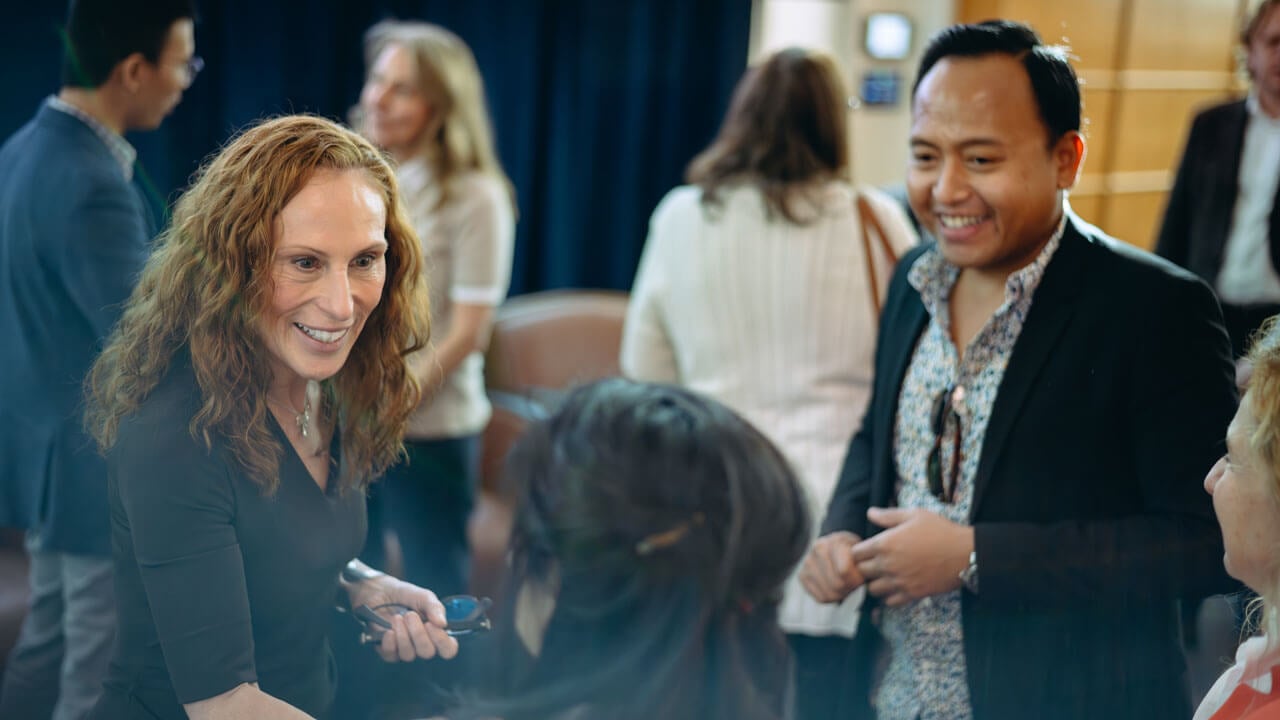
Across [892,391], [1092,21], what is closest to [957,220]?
[892,391]

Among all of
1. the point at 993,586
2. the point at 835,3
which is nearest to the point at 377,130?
the point at 993,586

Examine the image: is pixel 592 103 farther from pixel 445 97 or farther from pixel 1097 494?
pixel 1097 494

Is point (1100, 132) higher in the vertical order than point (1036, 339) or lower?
higher

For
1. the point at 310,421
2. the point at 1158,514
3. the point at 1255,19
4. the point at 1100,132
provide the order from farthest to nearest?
the point at 1100,132, the point at 1255,19, the point at 1158,514, the point at 310,421

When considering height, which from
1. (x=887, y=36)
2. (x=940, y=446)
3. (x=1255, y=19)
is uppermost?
(x=887, y=36)

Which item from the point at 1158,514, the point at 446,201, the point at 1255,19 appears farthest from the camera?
the point at 446,201

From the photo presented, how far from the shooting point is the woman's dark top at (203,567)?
2.69 ft

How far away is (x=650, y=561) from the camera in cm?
113

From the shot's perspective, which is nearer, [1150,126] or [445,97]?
[445,97]

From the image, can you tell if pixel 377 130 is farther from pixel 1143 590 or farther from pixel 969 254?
pixel 1143 590

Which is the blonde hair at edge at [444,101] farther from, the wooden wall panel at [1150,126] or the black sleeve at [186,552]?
the wooden wall panel at [1150,126]

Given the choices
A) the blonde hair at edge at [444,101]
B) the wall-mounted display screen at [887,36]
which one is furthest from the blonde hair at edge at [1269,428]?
the wall-mounted display screen at [887,36]

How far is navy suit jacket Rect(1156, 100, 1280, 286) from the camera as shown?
1586 mm

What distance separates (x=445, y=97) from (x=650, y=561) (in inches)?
59.2
